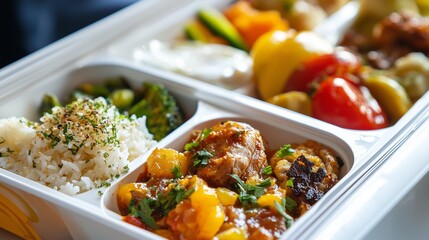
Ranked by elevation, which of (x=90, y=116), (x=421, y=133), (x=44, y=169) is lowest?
(x=44, y=169)

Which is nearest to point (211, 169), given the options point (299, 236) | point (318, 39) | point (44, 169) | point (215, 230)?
point (215, 230)

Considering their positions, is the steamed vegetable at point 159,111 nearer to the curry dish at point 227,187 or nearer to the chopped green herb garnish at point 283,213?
the curry dish at point 227,187

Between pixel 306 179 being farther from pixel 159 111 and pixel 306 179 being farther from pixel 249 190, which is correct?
pixel 159 111

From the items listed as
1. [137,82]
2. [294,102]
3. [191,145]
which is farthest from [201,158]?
[137,82]

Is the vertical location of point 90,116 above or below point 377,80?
below

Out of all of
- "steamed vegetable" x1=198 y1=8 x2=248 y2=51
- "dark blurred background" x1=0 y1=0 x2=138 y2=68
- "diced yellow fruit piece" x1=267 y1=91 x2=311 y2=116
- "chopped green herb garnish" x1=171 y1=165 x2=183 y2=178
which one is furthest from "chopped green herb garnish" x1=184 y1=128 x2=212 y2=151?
"dark blurred background" x1=0 y1=0 x2=138 y2=68

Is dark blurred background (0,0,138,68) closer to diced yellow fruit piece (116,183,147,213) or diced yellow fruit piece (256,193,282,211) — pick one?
diced yellow fruit piece (116,183,147,213)

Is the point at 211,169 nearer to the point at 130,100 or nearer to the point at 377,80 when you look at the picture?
the point at 130,100
